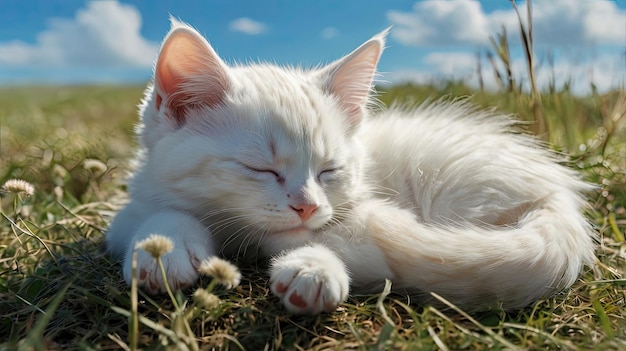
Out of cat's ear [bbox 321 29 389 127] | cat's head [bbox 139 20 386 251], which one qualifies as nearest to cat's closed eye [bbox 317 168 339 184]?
cat's head [bbox 139 20 386 251]

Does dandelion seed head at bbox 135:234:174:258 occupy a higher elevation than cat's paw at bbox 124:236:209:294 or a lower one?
higher

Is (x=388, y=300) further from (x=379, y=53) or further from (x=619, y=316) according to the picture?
(x=379, y=53)

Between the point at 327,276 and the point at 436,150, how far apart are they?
0.79 m

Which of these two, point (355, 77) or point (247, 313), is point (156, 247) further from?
point (355, 77)

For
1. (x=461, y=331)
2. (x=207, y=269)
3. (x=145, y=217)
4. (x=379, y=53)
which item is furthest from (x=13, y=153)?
(x=461, y=331)

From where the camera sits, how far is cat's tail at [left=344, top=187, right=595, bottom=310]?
1.39m

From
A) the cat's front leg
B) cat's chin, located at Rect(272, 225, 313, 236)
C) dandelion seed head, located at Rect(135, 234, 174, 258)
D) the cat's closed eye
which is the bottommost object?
the cat's front leg

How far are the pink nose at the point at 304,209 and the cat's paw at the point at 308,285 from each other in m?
0.15

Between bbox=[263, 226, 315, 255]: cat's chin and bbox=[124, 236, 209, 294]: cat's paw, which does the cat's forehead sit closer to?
bbox=[263, 226, 315, 255]: cat's chin

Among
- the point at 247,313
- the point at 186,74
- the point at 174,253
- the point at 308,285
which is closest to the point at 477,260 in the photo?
the point at 308,285

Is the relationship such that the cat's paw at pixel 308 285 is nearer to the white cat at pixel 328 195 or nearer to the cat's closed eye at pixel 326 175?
the white cat at pixel 328 195

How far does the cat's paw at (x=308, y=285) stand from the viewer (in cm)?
128

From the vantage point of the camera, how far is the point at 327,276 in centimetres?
129

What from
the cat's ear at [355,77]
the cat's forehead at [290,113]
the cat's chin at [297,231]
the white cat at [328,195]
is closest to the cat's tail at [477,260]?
the white cat at [328,195]
